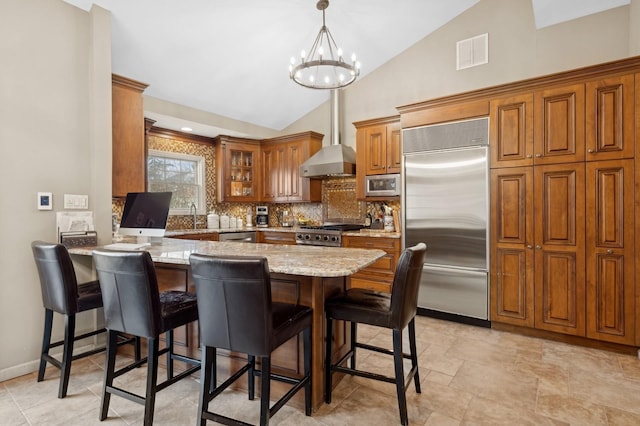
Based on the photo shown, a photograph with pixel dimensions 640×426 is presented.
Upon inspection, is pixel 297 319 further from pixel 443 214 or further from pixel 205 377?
pixel 443 214

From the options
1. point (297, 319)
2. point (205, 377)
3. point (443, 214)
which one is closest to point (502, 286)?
point (443, 214)

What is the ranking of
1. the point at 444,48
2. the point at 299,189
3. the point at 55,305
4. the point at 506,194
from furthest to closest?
the point at 299,189 < the point at 444,48 < the point at 506,194 < the point at 55,305

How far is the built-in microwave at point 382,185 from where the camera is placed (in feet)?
14.7

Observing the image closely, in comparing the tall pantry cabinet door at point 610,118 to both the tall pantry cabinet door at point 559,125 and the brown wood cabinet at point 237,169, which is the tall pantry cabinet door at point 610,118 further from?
the brown wood cabinet at point 237,169

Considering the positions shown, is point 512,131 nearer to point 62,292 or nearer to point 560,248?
point 560,248

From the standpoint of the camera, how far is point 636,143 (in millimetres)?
2812

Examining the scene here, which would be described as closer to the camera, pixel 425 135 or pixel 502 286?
pixel 502 286

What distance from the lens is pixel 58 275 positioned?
7.29 ft

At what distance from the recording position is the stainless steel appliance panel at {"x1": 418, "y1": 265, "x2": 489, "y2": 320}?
3.52m

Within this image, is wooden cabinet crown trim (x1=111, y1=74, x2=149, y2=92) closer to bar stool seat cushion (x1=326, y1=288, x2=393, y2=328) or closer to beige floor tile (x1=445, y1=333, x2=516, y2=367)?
bar stool seat cushion (x1=326, y1=288, x2=393, y2=328)

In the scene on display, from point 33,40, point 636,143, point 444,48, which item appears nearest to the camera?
point 33,40

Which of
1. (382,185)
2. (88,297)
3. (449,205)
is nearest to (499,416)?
(449,205)

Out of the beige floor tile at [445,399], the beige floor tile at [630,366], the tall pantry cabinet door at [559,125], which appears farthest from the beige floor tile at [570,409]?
the tall pantry cabinet door at [559,125]

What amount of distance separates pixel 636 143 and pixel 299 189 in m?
4.02
